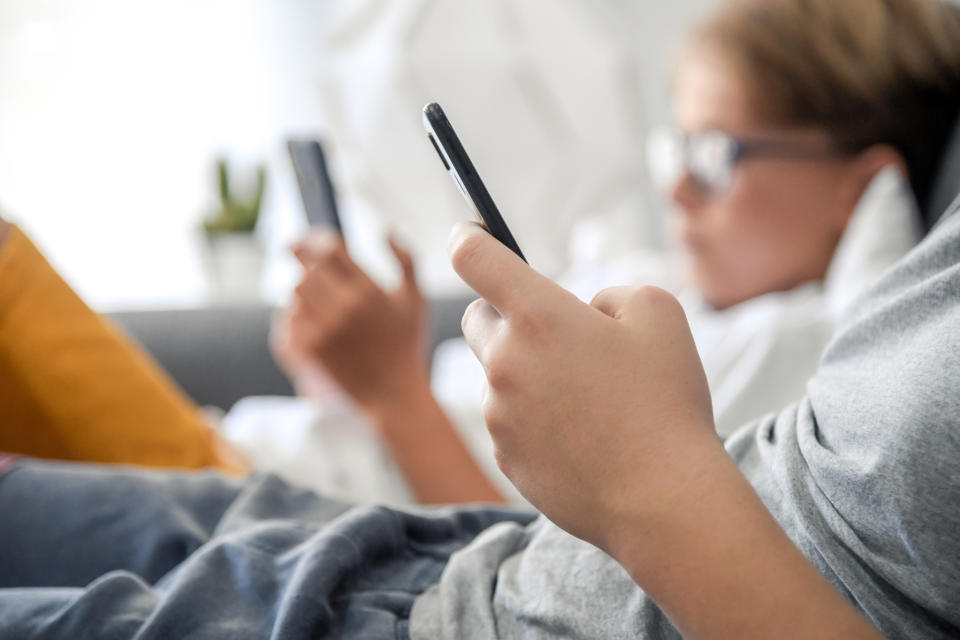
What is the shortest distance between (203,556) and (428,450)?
1.28 ft

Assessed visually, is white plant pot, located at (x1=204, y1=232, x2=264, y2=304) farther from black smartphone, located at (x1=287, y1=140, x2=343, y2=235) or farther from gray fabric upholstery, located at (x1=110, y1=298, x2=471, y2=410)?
black smartphone, located at (x1=287, y1=140, x2=343, y2=235)

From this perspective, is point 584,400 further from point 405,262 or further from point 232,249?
point 232,249

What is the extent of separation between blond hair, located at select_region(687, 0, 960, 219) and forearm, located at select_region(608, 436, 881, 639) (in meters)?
0.81

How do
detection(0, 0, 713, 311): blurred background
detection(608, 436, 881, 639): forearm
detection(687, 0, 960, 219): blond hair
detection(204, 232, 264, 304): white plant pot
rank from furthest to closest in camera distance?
detection(204, 232, 264, 304): white plant pot < detection(0, 0, 713, 311): blurred background < detection(687, 0, 960, 219): blond hair < detection(608, 436, 881, 639): forearm

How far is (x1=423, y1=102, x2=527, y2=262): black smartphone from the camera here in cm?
32

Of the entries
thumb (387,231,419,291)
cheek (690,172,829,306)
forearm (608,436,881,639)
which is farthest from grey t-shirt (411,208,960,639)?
cheek (690,172,829,306)

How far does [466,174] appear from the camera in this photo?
319 millimetres

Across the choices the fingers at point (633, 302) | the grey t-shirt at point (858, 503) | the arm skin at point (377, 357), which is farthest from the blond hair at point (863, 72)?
the fingers at point (633, 302)

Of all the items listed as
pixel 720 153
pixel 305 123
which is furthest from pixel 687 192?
pixel 305 123

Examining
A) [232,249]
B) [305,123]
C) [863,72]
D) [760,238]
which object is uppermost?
[305,123]

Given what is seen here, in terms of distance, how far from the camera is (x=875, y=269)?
0.81m

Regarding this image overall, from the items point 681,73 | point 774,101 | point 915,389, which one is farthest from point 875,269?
point 915,389

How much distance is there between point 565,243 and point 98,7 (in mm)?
1030

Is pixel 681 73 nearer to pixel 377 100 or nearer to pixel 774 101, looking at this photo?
pixel 774 101
